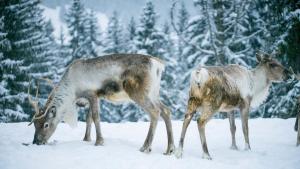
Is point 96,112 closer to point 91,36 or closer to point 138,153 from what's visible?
point 138,153

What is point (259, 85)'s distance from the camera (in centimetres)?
875

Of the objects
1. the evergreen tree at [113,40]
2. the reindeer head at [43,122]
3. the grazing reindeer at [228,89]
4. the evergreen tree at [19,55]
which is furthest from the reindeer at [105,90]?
the evergreen tree at [113,40]

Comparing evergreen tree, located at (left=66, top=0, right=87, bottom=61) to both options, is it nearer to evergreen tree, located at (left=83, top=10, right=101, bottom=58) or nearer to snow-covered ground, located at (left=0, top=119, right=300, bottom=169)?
evergreen tree, located at (left=83, top=10, right=101, bottom=58)

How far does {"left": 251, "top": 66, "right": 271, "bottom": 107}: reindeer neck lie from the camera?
867 cm

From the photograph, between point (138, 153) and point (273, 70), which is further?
point (273, 70)

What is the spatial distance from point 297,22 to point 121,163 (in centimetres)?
931

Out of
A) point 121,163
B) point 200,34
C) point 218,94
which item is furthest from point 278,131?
point 200,34

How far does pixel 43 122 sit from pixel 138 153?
235cm

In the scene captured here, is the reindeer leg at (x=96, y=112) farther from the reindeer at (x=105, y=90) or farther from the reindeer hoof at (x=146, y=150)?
the reindeer hoof at (x=146, y=150)

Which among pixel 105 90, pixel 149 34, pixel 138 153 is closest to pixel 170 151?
pixel 138 153

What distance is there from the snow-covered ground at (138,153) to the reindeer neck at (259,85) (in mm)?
1076

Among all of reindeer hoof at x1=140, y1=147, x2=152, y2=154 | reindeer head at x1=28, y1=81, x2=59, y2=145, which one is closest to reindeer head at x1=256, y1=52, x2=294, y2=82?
reindeer hoof at x1=140, y1=147, x2=152, y2=154

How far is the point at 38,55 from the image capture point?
78.5 feet

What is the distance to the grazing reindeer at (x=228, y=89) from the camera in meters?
6.75
